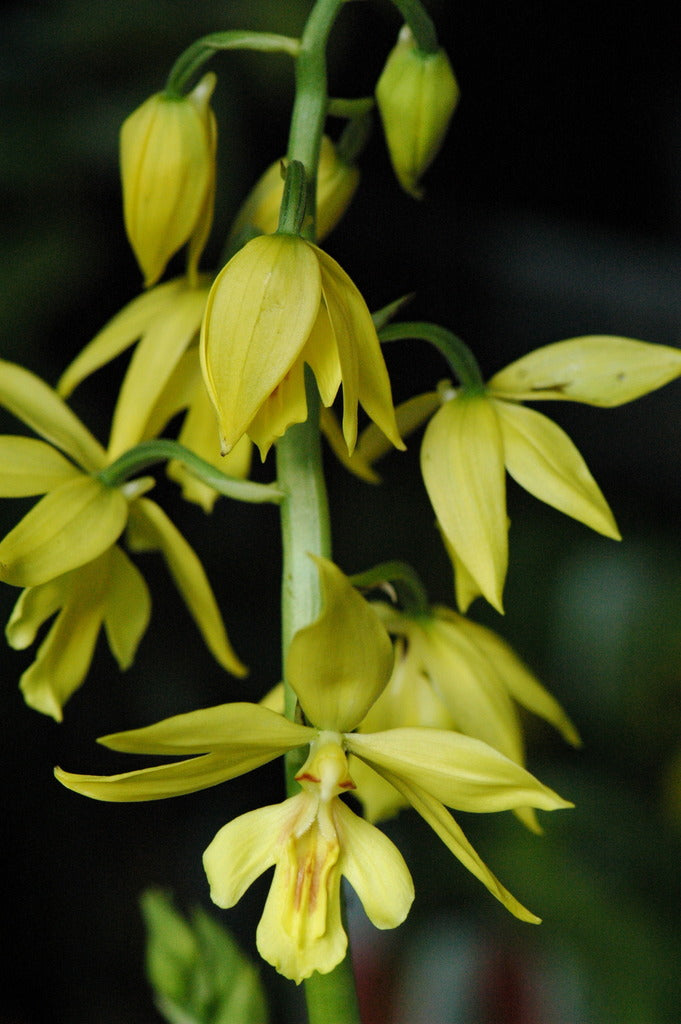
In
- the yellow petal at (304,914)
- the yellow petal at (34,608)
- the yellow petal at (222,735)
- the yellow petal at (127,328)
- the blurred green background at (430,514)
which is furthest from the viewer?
the blurred green background at (430,514)

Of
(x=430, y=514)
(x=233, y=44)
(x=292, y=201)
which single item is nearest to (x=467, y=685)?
(x=292, y=201)

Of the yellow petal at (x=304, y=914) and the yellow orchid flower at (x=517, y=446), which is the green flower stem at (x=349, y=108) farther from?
the yellow petal at (x=304, y=914)

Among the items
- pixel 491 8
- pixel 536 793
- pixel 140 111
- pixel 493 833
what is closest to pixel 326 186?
pixel 140 111

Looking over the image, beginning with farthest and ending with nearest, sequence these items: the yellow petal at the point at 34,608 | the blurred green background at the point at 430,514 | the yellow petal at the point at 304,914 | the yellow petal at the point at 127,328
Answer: the blurred green background at the point at 430,514, the yellow petal at the point at 127,328, the yellow petal at the point at 34,608, the yellow petal at the point at 304,914

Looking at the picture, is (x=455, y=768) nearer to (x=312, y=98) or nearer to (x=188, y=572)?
(x=188, y=572)

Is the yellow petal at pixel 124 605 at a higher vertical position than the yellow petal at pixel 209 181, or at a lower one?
lower

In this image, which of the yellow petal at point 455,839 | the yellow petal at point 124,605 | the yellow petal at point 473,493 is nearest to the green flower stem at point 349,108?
the yellow petal at point 473,493

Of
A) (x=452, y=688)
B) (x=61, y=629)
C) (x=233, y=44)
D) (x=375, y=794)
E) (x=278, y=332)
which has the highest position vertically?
(x=233, y=44)
